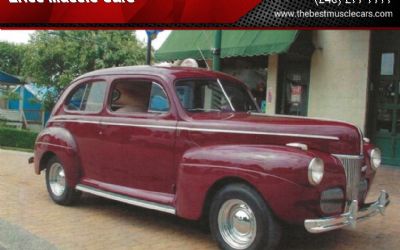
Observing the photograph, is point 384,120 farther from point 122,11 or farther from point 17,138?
point 17,138

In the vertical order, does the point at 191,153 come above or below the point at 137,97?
below

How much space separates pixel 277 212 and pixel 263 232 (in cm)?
24

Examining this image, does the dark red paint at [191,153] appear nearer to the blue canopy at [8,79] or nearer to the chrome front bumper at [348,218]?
the chrome front bumper at [348,218]

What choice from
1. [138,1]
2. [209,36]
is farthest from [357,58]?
[138,1]

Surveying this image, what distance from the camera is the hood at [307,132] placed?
5219 millimetres

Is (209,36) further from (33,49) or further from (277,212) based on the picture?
(33,49)

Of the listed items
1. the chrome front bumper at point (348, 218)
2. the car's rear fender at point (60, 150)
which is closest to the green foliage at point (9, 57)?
the car's rear fender at point (60, 150)

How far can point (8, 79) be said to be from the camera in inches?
898

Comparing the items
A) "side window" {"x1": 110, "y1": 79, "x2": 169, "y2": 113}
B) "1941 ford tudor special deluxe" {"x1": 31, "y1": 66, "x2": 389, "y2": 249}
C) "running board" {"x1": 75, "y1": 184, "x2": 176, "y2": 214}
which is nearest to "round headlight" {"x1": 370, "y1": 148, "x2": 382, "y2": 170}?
"1941 ford tudor special deluxe" {"x1": 31, "y1": 66, "x2": 389, "y2": 249}

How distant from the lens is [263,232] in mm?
4992

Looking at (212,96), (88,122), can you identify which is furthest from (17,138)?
(212,96)

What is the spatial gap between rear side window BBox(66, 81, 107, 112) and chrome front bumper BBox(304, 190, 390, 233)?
11.1ft

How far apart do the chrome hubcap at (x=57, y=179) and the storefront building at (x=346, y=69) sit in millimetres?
4544

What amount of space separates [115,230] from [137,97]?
1608mm
